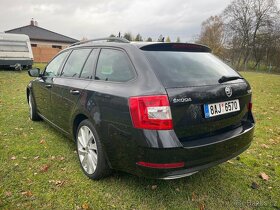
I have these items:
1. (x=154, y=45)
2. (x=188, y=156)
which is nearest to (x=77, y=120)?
(x=154, y=45)

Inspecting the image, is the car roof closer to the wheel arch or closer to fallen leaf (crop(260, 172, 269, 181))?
the wheel arch

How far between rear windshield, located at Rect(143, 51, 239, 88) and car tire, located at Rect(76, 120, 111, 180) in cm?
105

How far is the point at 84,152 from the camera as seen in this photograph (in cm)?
321

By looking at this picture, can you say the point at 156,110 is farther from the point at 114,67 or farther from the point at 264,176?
the point at 264,176

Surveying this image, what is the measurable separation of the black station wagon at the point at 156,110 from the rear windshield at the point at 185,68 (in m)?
0.01

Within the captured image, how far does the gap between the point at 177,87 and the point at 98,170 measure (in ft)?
4.55

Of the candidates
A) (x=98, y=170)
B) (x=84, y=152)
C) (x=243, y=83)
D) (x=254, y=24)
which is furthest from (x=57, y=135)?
(x=254, y=24)

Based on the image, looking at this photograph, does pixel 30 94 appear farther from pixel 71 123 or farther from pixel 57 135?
pixel 71 123

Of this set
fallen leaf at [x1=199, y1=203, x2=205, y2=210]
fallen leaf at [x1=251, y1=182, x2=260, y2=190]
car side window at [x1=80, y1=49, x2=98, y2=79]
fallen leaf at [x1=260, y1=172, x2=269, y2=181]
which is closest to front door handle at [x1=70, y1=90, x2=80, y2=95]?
car side window at [x1=80, y1=49, x2=98, y2=79]

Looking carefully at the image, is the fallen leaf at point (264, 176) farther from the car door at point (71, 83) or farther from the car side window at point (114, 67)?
the car door at point (71, 83)

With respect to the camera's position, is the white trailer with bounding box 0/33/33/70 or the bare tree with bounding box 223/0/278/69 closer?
the white trailer with bounding box 0/33/33/70

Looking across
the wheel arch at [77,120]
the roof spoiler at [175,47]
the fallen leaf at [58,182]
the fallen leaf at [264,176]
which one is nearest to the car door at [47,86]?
the wheel arch at [77,120]

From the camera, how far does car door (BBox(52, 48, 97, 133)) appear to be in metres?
3.28

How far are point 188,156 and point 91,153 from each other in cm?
131
